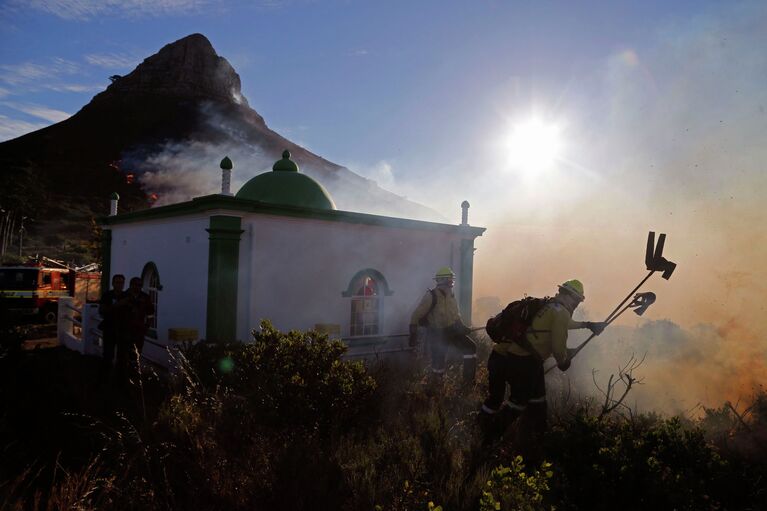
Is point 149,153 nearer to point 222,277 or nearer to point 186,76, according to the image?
point 186,76

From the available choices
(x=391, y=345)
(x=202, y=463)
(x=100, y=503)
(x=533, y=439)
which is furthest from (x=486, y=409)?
(x=391, y=345)

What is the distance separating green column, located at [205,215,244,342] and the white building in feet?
0.06

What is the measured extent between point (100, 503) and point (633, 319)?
20.2 meters

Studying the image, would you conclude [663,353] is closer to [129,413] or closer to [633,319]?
[633,319]

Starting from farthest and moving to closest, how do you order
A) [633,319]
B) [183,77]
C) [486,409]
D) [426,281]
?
[183,77] < [633,319] < [426,281] < [486,409]

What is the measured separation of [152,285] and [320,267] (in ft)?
14.2

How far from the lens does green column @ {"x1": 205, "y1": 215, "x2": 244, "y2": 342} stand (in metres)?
→ 9.30

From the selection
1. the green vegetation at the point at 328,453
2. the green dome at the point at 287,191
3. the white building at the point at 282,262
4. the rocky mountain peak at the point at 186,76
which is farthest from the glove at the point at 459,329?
the rocky mountain peak at the point at 186,76

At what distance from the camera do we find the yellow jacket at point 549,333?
5.38m

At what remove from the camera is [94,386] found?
8148 millimetres

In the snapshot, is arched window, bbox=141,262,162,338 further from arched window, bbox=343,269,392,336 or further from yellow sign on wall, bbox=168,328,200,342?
arched window, bbox=343,269,392,336

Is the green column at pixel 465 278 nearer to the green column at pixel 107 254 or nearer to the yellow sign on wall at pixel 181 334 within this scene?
the yellow sign on wall at pixel 181 334

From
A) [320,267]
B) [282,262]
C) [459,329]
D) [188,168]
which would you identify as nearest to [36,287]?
[282,262]

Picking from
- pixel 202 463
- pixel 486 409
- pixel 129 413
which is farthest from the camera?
pixel 129 413
